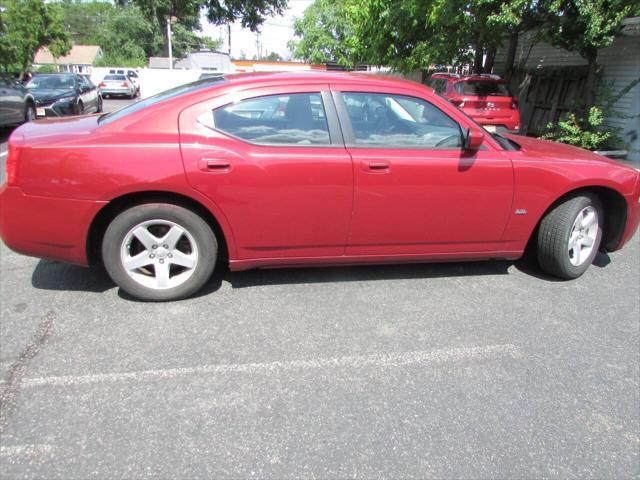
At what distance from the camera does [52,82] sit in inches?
549

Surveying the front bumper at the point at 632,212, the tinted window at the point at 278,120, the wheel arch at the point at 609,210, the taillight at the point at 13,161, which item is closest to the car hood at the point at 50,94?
the taillight at the point at 13,161

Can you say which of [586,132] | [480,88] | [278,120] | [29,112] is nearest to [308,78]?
→ [278,120]

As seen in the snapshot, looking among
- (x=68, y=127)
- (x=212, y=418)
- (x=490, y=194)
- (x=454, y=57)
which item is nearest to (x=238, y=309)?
(x=212, y=418)

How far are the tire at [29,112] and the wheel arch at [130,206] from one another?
32.9 feet

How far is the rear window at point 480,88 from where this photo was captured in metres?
11.2

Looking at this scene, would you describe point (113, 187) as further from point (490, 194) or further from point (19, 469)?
point (490, 194)

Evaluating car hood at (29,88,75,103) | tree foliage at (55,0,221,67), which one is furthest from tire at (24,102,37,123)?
tree foliage at (55,0,221,67)

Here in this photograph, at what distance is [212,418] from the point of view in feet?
7.31

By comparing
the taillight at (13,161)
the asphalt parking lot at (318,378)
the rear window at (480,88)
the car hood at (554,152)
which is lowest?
the asphalt parking lot at (318,378)

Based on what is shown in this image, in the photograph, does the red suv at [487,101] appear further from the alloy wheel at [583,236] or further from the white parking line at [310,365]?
the white parking line at [310,365]

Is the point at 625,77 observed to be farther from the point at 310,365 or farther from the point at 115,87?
the point at 115,87

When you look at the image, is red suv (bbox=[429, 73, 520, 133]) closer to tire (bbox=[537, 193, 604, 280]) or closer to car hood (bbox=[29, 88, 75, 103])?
tire (bbox=[537, 193, 604, 280])

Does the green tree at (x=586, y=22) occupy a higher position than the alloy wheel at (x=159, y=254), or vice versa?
the green tree at (x=586, y=22)

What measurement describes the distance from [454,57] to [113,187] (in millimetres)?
12221
